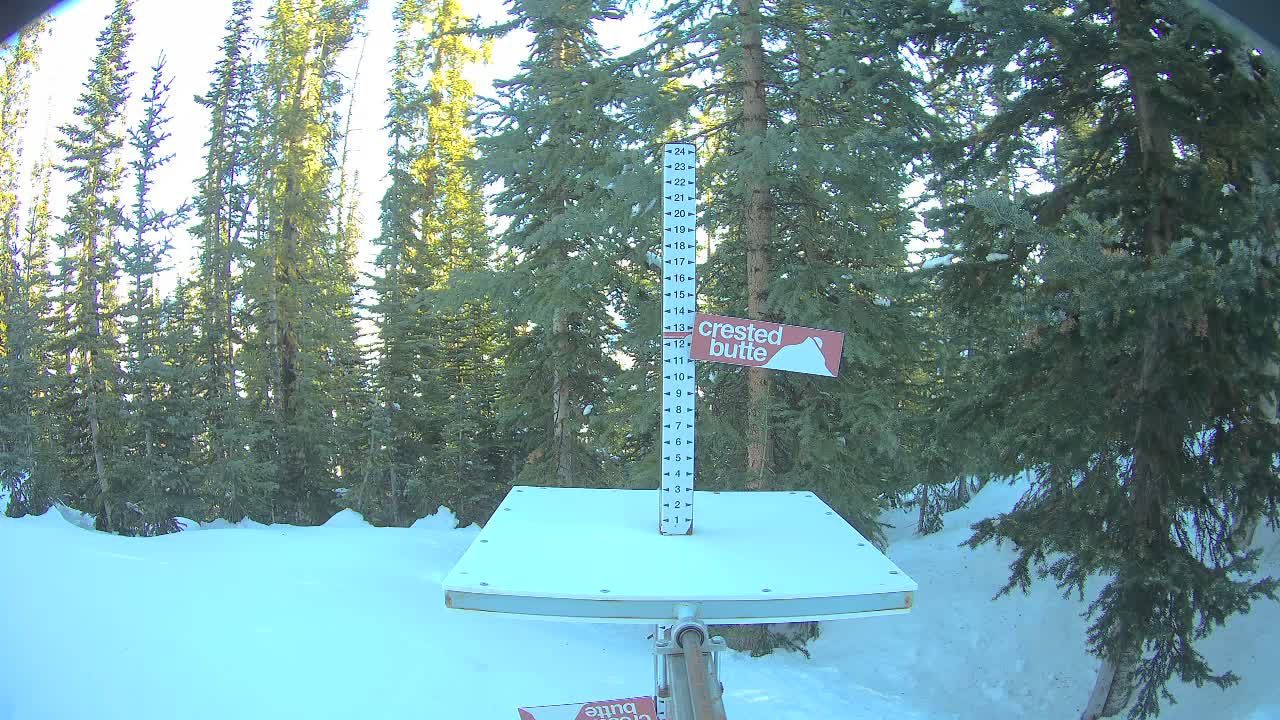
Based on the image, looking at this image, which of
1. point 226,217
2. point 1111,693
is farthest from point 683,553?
point 226,217

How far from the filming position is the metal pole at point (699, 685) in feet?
8.11

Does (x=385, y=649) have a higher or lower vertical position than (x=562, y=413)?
lower

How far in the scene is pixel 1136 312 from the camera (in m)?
5.27

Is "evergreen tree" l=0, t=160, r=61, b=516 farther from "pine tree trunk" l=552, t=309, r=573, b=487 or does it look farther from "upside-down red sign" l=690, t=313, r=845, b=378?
"upside-down red sign" l=690, t=313, r=845, b=378

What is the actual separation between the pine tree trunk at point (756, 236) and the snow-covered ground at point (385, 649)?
2.29 metres

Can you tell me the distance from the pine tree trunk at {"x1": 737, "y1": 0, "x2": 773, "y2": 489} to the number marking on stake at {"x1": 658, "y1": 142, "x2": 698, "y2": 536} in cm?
495

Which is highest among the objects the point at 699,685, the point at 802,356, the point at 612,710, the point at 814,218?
the point at 814,218

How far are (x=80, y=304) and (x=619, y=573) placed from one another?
18724mm

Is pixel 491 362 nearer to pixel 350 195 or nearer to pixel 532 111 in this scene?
pixel 532 111

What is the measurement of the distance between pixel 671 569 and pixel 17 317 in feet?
70.2

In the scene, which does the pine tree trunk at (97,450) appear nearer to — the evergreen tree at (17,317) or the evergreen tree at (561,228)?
the evergreen tree at (17,317)

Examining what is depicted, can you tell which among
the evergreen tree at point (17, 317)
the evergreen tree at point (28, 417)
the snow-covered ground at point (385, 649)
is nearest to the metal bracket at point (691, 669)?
the snow-covered ground at point (385, 649)

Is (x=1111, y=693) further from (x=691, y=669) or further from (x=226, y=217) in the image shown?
(x=226, y=217)

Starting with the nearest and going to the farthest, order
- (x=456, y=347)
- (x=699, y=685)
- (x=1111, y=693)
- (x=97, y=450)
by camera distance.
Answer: (x=699, y=685), (x=1111, y=693), (x=97, y=450), (x=456, y=347)
